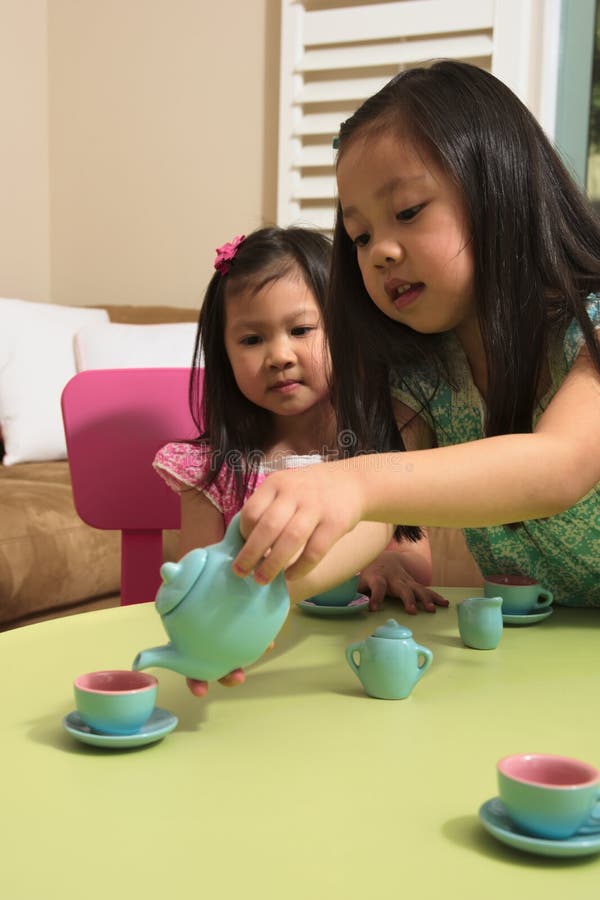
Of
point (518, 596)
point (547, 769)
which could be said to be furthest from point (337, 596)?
point (547, 769)

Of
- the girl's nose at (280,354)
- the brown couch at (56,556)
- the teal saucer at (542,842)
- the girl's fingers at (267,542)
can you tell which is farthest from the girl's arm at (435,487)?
the brown couch at (56,556)

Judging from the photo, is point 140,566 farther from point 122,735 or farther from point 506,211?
point 122,735

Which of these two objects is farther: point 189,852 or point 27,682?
point 27,682

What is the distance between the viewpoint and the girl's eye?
1.05m

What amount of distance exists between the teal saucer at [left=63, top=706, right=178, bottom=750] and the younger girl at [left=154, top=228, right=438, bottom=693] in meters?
0.93

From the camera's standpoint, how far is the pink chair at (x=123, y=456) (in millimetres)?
1635

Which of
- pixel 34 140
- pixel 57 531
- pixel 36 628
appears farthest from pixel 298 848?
pixel 34 140

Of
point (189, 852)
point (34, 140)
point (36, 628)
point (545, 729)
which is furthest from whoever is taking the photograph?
point (34, 140)

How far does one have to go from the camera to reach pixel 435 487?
798 mm

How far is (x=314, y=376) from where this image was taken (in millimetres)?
1702

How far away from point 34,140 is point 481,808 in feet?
11.4

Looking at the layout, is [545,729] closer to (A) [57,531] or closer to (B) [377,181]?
(B) [377,181]

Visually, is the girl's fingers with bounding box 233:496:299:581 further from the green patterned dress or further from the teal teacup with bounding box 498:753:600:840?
the green patterned dress

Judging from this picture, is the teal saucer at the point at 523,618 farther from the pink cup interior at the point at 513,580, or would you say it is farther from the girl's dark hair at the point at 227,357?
the girl's dark hair at the point at 227,357
